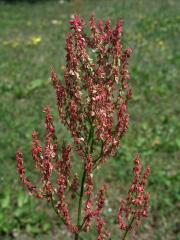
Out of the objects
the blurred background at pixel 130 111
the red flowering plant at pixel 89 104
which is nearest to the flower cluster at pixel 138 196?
the red flowering plant at pixel 89 104

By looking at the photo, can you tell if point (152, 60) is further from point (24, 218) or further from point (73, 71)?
point (73, 71)

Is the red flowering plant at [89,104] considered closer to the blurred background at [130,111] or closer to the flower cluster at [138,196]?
the flower cluster at [138,196]

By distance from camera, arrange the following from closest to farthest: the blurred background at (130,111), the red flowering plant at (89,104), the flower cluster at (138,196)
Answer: the red flowering plant at (89,104)
the flower cluster at (138,196)
the blurred background at (130,111)

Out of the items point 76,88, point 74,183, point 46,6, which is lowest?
point 46,6

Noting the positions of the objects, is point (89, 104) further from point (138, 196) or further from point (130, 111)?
point (130, 111)

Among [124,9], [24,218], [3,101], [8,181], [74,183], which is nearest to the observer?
[74,183]

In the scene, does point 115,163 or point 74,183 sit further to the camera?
point 115,163

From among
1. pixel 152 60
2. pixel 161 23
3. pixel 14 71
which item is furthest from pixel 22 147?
pixel 161 23

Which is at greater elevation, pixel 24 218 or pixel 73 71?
pixel 73 71
